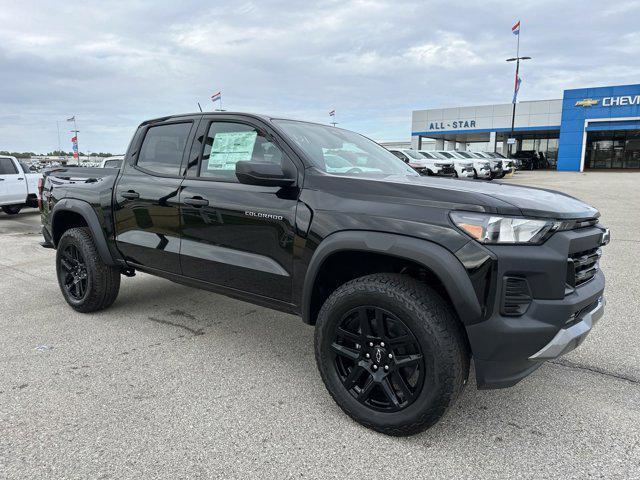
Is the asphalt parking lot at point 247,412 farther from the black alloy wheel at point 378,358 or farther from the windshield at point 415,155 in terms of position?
the windshield at point 415,155

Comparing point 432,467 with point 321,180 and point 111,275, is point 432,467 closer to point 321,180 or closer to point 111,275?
point 321,180

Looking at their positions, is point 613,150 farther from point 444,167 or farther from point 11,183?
point 11,183

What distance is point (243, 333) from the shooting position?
13.1 ft

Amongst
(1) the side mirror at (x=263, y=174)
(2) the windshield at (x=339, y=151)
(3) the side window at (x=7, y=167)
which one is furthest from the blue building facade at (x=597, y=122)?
(1) the side mirror at (x=263, y=174)

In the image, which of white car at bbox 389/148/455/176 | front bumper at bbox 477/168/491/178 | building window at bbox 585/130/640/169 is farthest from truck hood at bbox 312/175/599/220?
building window at bbox 585/130/640/169

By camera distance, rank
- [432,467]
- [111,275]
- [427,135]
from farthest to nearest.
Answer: [427,135]
[111,275]
[432,467]

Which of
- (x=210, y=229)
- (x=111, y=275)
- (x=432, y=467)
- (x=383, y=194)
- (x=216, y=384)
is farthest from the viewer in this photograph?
(x=111, y=275)

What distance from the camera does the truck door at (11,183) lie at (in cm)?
1208

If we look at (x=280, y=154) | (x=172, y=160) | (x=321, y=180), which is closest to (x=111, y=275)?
(x=172, y=160)

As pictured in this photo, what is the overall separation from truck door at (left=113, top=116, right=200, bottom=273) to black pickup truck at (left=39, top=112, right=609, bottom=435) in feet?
0.06

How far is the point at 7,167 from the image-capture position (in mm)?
12312

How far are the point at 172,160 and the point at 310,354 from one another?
1868mm

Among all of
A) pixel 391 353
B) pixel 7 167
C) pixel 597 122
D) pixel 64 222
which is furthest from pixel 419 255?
pixel 597 122

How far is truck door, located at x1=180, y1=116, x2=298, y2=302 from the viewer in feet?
9.68
